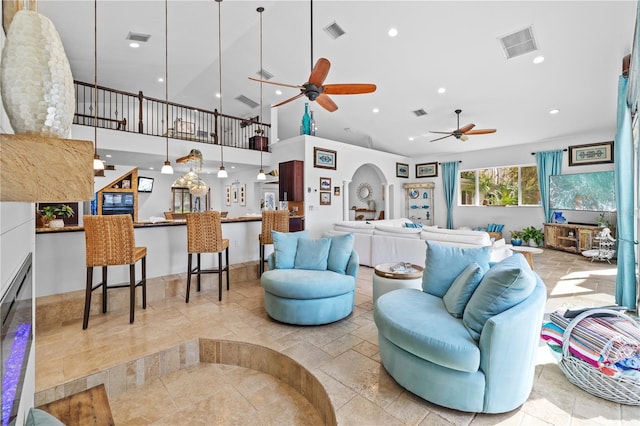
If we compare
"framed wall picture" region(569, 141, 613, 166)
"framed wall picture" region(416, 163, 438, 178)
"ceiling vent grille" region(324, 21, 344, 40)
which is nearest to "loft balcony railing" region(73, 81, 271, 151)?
"ceiling vent grille" region(324, 21, 344, 40)

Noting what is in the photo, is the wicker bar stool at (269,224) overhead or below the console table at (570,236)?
overhead

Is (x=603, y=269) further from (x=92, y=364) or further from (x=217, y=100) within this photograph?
(x=217, y=100)

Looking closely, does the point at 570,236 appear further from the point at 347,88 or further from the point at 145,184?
the point at 145,184

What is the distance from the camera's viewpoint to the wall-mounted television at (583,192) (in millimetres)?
6523

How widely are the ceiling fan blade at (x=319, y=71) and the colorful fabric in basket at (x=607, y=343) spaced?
313 cm

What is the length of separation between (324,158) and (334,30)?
9.86 feet

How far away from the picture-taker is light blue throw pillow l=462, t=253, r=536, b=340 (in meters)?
1.76

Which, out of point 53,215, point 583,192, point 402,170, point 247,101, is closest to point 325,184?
point 247,101

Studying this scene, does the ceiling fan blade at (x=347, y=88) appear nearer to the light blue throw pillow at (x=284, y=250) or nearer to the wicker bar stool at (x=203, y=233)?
the light blue throw pillow at (x=284, y=250)

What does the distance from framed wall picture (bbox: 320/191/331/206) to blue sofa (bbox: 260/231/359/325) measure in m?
3.85

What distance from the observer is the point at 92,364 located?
229cm

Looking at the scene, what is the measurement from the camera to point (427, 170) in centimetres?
1000

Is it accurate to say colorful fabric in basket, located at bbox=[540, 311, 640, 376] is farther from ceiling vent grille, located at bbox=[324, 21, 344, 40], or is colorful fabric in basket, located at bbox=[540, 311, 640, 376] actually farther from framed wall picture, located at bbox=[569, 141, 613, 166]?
framed wall picture, located at bbox=[569, 141, 613, 166]

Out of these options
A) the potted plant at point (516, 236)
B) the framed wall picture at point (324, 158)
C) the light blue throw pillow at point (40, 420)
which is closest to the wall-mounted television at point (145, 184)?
the framed wall picture at point (324, 158)
